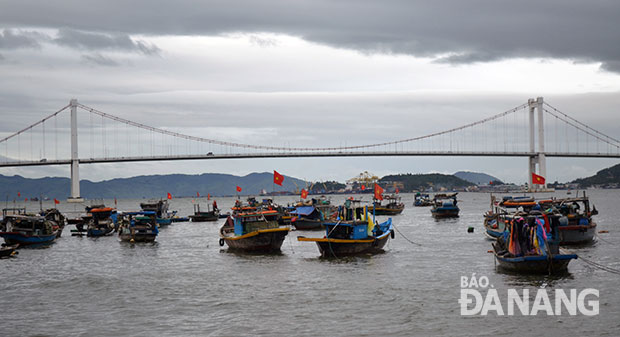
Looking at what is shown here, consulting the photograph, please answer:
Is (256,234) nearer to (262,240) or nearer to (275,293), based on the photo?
(262,240)

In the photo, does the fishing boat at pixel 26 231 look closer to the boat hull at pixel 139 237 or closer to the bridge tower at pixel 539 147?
the boat hull at pixel 139 237

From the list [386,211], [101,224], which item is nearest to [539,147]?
[386,211]

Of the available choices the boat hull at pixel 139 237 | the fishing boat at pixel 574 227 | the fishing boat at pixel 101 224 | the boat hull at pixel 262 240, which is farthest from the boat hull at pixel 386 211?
the boat hull at pixel 262 240

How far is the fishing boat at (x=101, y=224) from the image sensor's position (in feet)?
157

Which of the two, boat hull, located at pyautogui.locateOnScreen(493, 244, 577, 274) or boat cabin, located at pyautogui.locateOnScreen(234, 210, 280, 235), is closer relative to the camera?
boat hull, located at pyautogui.locateOnScreen(493, 244, 577, 274)

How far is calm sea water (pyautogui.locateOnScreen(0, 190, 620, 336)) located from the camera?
16.6 metres

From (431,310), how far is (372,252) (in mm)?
13006

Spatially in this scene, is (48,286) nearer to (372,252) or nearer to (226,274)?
(226,274)

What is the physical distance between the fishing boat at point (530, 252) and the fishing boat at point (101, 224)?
32199 mm

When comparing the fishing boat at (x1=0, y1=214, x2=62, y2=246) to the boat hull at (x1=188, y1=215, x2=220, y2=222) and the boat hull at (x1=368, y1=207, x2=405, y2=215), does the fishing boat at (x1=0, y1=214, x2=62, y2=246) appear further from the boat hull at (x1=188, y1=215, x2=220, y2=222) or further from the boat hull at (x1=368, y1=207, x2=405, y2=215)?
the boat hull at (x1=368, y1=207, x2=405, y2=215)

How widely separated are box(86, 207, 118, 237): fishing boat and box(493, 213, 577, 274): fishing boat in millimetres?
32199
